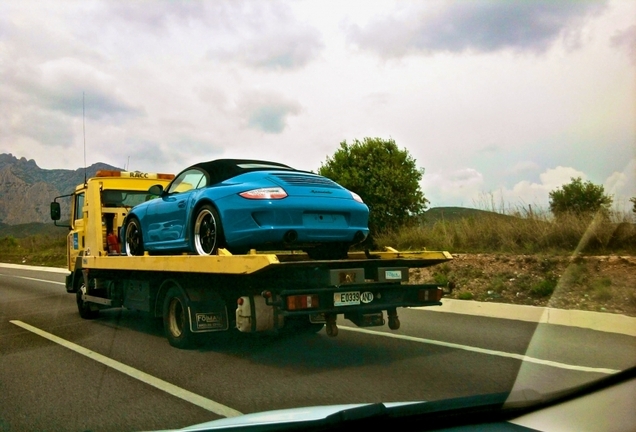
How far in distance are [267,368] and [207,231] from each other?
188 centimetres

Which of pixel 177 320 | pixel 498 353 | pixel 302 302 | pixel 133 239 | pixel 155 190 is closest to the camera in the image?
pixel 302 302

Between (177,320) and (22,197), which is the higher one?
(22,197)

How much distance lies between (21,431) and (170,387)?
1414mm


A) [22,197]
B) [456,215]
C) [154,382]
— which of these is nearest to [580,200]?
[456,215]

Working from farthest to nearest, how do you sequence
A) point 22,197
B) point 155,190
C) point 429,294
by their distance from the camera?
point 22,197
point 155,190
point 429,294

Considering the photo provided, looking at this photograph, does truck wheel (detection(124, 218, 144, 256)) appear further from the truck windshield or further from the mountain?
the mountain

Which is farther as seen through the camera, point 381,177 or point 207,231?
point 381,177

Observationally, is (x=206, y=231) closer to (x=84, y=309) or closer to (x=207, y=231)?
(x=207, y=231)

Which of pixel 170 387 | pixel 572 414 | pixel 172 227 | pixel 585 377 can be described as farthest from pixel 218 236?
pixel 572 414

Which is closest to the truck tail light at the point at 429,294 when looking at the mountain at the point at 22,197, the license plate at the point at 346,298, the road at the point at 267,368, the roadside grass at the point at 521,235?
the road at the point at 267,368

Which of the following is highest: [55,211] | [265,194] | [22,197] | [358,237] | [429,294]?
[22,197]

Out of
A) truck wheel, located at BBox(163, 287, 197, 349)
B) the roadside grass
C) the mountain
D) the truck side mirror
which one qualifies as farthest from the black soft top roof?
the mountain

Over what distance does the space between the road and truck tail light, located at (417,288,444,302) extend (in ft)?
2.09

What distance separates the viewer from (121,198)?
1113 cm
